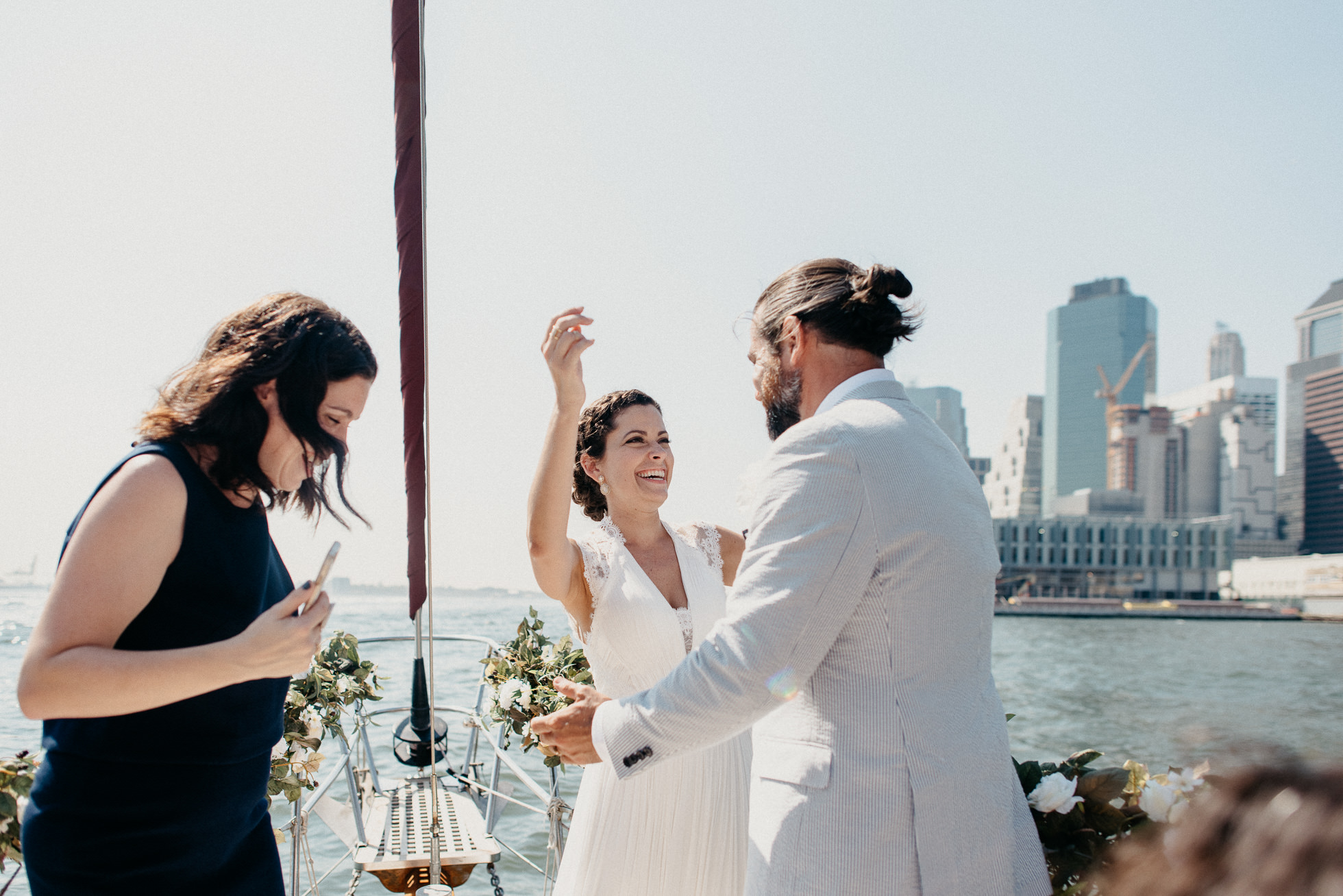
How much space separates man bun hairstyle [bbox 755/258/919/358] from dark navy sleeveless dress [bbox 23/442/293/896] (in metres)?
1.16

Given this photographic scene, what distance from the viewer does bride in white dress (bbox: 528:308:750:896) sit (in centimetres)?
251

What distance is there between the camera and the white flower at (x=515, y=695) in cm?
326

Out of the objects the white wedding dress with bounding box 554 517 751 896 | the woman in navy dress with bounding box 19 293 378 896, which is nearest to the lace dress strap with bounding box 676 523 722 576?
the white wedding dress with bounding box 554 517 751 896

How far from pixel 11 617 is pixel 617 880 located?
41.0 m

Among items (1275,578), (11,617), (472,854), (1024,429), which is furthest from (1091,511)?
(472,854)

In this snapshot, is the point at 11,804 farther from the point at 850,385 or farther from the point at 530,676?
the point at 850,385

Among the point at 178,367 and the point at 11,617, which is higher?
the point at 178,367

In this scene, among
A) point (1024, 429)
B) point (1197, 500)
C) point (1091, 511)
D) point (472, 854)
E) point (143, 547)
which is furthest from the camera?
point (1024, 429)

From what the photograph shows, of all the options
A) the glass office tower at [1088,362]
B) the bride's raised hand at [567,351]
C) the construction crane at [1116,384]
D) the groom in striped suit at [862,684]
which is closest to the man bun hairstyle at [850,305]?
the groom in striped suit at [862,684]

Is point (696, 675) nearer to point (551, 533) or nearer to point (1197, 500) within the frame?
point (551, 533)

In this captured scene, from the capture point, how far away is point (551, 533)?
255 cm

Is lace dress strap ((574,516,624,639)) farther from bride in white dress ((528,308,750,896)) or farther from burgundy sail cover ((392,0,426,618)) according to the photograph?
burgundy sail cover ((392,0,426,618))

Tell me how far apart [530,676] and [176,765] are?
71.8 inches

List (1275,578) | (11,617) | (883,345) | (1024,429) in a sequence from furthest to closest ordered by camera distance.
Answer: (1024,429), (1275,578), (11,617), (883,345)
